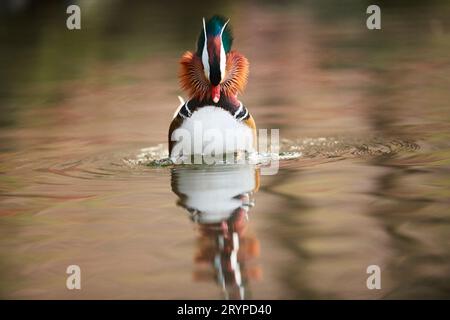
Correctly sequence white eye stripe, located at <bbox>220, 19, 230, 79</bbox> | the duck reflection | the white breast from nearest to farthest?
the duck reflection
the white breast
white eye stripe, located at <bbox>220, 19, 230, 79</bbox>

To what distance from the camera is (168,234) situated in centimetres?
577

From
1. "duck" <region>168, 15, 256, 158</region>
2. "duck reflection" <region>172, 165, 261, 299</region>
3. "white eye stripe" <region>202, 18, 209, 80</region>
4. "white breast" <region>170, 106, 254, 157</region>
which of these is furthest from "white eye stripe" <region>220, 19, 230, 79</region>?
"duck reflection" <region>172, 165, 261, 299</region>

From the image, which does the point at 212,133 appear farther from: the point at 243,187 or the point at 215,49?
the point at 243,187

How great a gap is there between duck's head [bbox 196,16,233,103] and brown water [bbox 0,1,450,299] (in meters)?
0.66

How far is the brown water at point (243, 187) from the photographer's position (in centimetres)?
497

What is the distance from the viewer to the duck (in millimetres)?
7539

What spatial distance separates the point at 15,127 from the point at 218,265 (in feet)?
17.6

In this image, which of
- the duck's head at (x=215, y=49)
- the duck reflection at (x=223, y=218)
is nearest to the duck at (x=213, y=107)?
the duck's head at (x=215, y=49)

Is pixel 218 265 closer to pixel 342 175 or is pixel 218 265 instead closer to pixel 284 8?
pixel 342 175

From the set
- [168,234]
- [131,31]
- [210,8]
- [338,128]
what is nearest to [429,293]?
[168,234]

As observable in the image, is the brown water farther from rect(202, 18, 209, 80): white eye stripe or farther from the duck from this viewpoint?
rect(202, 18, 209, 80): white eye stripe

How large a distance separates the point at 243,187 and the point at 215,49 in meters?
1.19

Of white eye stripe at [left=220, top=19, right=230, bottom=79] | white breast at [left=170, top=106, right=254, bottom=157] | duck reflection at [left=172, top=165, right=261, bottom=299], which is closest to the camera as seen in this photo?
duck reflection at [left=172, top=165, right=261, bottom=299]

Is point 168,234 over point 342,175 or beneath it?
beneath
